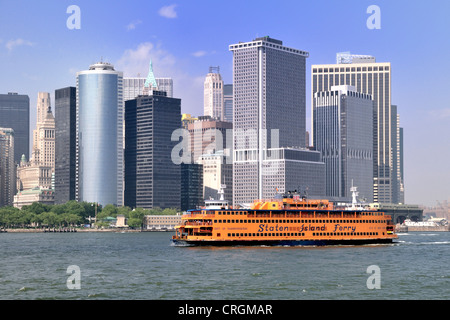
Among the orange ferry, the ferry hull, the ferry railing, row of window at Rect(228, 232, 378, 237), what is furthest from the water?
row of window at Rect(228, 232, 378, 237)

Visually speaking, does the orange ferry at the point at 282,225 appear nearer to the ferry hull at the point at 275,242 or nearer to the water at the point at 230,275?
the ferry hull at the point at 275,242

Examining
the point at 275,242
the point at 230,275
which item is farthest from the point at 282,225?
the point at 230,275

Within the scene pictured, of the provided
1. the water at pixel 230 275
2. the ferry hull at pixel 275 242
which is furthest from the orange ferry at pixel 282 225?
the water at pixel 230 275

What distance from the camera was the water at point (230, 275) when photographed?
63.8 m

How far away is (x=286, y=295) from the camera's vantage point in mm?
62688

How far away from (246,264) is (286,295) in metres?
27.5

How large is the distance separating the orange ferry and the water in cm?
513

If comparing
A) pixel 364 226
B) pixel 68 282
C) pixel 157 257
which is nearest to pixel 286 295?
pixel 68 282

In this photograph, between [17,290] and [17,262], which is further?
[17,262]

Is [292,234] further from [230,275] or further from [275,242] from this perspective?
[230,275]

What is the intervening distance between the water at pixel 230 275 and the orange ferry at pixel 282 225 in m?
5.13
